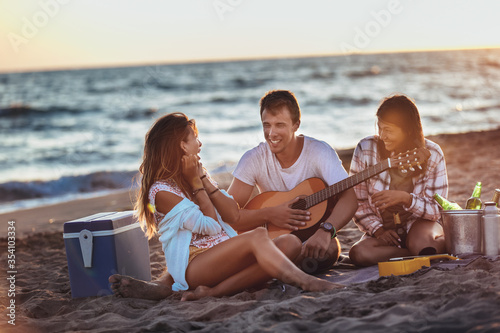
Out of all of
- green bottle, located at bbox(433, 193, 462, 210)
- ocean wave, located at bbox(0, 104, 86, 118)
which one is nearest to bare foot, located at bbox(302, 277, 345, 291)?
green bottle, located at bbox(433, 193, 462, 210)

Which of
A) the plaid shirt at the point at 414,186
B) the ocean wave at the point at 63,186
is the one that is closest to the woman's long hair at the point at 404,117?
the plaid shirt at the point at 414,186

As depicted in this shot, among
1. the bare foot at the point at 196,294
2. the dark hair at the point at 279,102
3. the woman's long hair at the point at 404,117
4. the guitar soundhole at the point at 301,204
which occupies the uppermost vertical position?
the dark hair at the point at 279,102

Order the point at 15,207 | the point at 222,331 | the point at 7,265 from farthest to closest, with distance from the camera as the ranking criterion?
the point at 15,207 < the point at 7,265 < the point at 222,331

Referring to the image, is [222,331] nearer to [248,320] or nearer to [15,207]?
[248,320]

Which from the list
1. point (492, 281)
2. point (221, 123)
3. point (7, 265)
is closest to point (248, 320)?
point (492, 281)

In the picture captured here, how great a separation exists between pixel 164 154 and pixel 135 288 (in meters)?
0.86

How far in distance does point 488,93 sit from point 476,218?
21.6 meters

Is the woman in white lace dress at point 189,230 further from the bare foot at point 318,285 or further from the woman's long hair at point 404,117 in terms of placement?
the woman's long hair at point 404,117

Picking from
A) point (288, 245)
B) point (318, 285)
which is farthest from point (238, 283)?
point (318, 285)

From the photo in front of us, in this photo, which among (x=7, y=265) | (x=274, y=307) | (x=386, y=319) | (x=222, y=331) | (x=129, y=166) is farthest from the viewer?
(x=129, y=166)

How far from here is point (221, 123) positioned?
19.2 metres

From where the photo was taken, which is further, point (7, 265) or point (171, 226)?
point (7, 265)

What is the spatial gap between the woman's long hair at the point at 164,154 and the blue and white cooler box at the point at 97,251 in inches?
9.9

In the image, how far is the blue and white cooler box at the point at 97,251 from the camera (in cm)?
384
